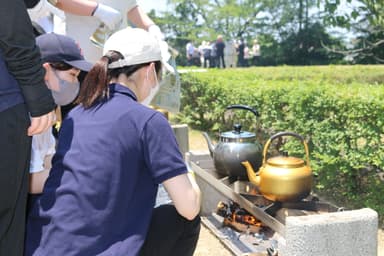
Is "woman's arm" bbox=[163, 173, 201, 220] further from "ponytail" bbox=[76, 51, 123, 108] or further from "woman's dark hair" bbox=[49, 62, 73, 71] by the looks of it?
"woman's dark hair" bbox=[49, 62, 73, 71]

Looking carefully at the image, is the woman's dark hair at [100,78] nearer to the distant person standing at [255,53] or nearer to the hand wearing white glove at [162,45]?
the hand wearing white glove at [162,45]

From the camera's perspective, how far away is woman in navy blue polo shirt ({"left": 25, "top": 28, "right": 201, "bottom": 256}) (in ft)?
5.95

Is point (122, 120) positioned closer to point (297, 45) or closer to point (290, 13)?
point (297, 45)

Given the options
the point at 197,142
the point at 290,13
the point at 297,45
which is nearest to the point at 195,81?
the point at 197,142

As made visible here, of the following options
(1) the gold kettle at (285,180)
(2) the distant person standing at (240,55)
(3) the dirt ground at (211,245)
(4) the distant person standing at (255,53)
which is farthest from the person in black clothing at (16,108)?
(4) the distant person standing at (255,53)

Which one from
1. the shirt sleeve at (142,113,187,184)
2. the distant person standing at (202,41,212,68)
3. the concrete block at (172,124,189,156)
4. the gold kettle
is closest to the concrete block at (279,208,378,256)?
the gold kettle

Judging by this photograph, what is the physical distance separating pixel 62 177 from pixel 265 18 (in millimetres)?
34738

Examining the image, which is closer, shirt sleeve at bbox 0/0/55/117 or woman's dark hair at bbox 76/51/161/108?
shirt sleeve at bbox 0/0/55/117

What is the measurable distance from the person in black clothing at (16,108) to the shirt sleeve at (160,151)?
33 cm

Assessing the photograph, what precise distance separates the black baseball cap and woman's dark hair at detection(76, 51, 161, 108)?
411 millimetres

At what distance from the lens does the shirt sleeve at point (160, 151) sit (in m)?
1.80

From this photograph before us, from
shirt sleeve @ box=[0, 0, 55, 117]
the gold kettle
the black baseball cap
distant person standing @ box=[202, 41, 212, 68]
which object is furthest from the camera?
distant person standing @ box=[202, 41, 212, 68]

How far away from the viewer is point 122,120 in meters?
1.84

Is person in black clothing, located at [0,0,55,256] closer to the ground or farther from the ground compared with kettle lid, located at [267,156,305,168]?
farther from the ground
